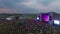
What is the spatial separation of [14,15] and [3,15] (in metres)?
0.19

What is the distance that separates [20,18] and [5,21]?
0.28 meters

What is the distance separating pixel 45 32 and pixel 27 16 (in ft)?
1.39

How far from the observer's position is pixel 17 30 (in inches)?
65.6

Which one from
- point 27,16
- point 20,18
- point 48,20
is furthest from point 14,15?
point 48,20

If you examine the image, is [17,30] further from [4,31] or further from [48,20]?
[48,20]

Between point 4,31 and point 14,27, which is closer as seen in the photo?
point 4,31

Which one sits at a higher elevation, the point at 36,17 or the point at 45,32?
the point at 36,17

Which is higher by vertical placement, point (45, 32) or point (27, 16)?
point (27, 16)

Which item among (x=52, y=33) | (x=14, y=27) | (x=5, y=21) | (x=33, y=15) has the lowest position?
(x=52, y=33)

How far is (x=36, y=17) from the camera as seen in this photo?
1749mm

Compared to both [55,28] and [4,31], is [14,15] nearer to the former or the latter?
[4,31]

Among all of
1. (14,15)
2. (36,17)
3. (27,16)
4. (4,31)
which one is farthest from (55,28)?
(4,31)

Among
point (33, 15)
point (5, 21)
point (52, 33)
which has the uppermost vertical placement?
point (33, 15)

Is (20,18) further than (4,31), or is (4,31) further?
(20,18)
